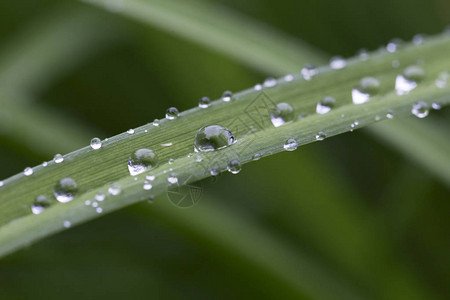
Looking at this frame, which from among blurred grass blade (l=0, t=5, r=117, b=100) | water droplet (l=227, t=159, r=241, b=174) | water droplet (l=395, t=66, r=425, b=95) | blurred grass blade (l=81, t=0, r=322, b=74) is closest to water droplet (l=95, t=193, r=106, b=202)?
water droplet (l=227, t=159, r=241, b=174)

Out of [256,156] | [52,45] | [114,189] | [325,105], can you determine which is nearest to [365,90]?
[325,105]

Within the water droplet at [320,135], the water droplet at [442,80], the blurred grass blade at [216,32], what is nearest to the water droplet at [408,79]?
the water droplet at [442,80]

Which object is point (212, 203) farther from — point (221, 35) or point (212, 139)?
point (212, 139)

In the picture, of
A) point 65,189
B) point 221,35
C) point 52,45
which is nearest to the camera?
point 65,189

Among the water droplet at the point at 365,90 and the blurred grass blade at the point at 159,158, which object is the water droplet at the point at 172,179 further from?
the water droplet at the point at 365,90

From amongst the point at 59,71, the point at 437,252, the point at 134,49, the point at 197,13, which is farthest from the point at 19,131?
the point at 437,252

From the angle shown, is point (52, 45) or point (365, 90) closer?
point (365, 90)
